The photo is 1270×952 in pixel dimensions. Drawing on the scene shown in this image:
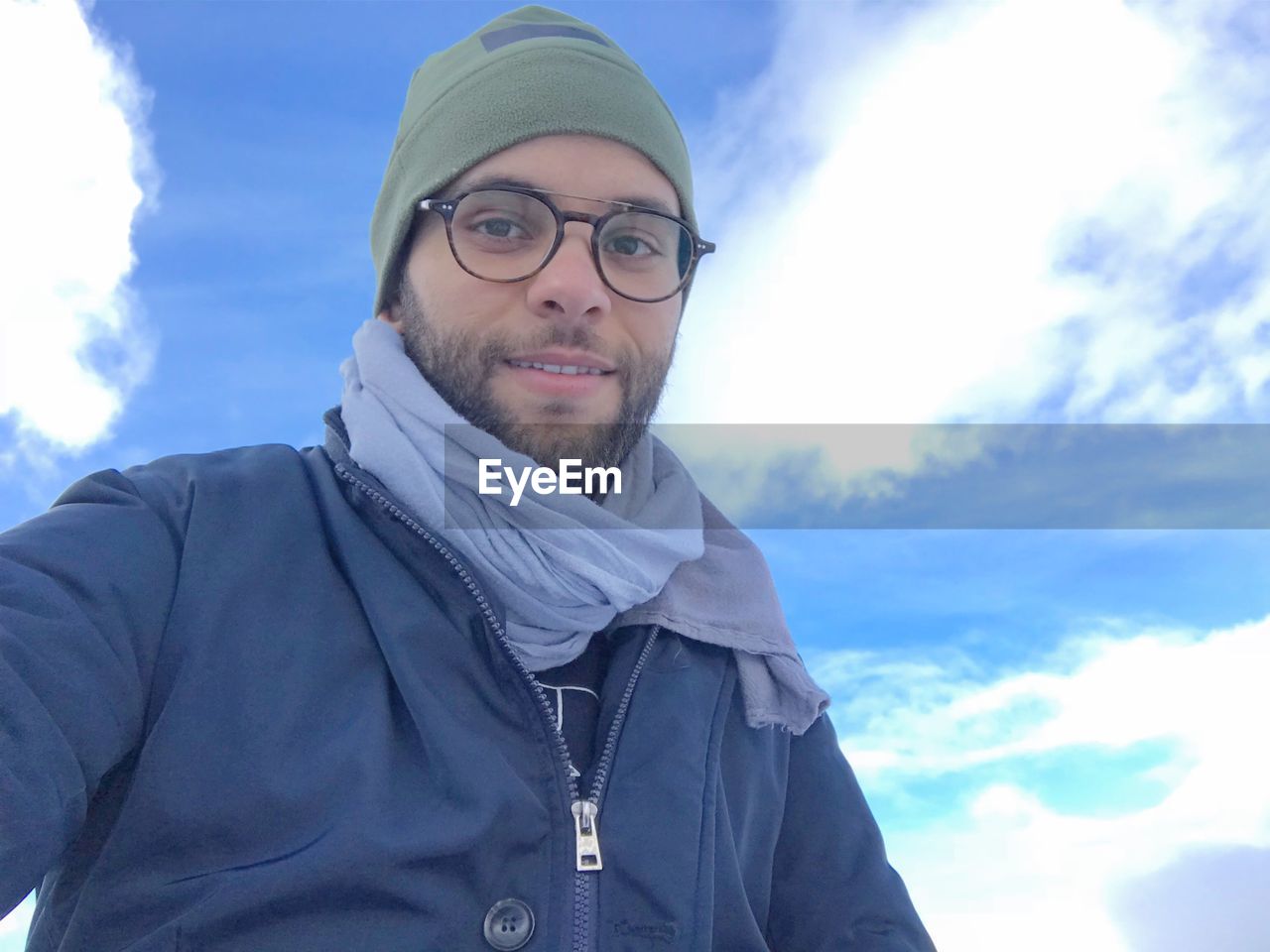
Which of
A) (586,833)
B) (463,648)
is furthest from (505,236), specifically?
(586,833)

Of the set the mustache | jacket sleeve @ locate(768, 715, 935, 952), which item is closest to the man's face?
the mustache

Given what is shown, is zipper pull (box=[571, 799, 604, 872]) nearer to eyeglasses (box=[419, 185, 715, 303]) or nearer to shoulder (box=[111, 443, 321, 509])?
shoulder (box=[111, 443, 321, 509])

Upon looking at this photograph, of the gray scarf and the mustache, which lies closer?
the gray scarf

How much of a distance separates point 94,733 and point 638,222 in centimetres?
141

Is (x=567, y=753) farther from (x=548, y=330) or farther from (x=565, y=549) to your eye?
(x=548, y=330)

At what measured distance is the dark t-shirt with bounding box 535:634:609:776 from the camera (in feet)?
5.39

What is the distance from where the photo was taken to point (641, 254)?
206 centimetres

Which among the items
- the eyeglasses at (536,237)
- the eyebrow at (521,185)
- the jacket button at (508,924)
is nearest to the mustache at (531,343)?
the eyeglasses at (536,237)

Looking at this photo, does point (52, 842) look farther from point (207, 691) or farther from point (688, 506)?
point (688, 506)

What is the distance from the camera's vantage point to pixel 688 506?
2.14 m

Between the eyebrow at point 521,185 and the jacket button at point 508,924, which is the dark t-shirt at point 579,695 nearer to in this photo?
the jacket button at point 508,924

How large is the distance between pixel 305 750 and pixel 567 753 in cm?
40

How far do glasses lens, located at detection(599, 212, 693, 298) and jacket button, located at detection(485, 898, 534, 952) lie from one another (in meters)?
1.22

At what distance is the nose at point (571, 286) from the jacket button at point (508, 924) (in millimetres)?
1107
